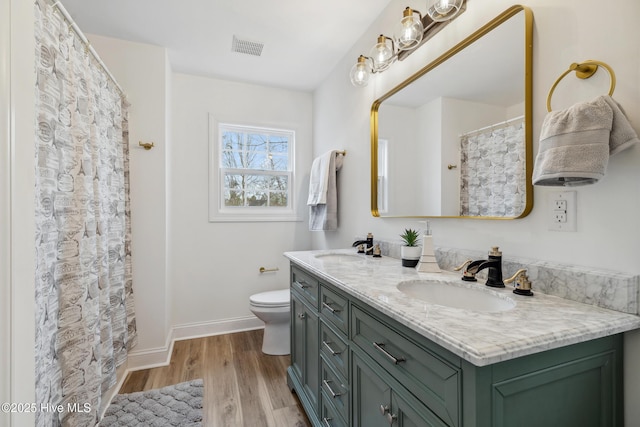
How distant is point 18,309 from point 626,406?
5.44 feet

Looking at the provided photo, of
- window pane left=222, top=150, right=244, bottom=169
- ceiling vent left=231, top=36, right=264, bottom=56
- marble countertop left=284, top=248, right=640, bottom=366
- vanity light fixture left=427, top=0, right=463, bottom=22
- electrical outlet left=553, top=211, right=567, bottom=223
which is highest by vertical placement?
ceiling vent left=231, top=36, right=264, bottom=56

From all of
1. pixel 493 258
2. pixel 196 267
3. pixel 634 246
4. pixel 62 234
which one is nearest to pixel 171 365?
pixel 196 267

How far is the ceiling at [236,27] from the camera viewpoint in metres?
1.85

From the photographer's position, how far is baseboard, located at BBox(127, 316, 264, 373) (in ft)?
7.29

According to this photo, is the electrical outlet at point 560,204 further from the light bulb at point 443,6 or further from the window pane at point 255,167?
the window pane at point 255,167

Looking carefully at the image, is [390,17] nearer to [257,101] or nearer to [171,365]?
[257,101]

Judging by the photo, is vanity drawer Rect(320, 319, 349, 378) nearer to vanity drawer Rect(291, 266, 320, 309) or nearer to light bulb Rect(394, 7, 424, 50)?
vanity drawer Rect(291, 266, 320, 309)

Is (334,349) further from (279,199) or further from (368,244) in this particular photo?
(279,199)

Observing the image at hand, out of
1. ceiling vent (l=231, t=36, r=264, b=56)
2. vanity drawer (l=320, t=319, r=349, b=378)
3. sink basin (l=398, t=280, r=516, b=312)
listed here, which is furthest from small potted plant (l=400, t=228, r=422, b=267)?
ceiling vent (l=231, t=36, r=264, b=56)

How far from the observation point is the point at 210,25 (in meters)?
2.05

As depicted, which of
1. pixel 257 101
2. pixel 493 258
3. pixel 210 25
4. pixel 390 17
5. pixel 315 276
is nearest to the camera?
pixel 493 258

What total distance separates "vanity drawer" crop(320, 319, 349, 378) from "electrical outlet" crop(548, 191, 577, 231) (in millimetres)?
848

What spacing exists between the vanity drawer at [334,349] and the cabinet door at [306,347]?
77 mm

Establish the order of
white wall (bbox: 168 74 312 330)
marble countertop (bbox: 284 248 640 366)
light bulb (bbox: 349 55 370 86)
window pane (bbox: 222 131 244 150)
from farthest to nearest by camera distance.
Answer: window pane (bbox: 222 131 244 150) → white wall (bbox: 168 74 312 330) → light bulb (bbox: 349 55 370 86) → marble countertop (bbox: 284 248 640 366)
